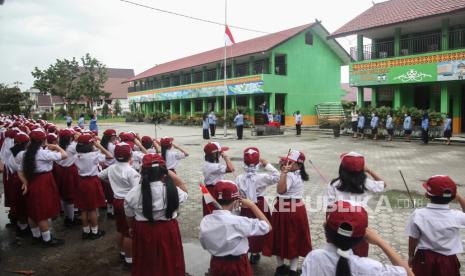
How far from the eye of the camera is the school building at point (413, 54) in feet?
59.3

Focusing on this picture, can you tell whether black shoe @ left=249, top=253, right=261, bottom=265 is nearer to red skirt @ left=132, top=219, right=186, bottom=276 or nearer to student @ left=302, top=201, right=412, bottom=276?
red skirt @ left=132, top=219, right=186, bottom=276

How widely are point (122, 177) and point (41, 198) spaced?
5.12ft

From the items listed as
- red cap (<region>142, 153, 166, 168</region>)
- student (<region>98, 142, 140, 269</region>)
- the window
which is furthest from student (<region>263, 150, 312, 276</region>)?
the window

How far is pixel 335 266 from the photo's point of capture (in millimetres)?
2037

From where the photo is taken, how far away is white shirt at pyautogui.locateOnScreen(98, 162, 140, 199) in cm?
417

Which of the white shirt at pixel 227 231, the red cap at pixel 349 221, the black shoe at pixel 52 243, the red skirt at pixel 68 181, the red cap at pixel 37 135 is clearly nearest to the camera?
the red cap at pixel 349 221

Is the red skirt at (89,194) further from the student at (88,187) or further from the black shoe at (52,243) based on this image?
the black shoe at (52,243)

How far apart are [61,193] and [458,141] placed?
53.9 feet

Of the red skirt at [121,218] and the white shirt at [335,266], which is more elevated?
the white shirt at [335,266]

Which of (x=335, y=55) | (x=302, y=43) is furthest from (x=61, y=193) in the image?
(x=335, y=55)

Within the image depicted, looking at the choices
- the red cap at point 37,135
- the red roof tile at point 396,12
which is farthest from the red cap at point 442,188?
the red roof tile at point 396,12

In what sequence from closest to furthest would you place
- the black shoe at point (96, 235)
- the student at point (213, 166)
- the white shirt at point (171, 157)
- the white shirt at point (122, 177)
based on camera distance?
the white shirt at point (122, 177)
the student at point (213, 166)
the black shoe at point (96, 235)
the white shirt at point (171, 157)

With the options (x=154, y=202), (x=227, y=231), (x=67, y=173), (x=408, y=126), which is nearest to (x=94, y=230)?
(x=67, y=173)

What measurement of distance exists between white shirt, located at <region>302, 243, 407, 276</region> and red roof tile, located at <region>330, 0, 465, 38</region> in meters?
18.8
